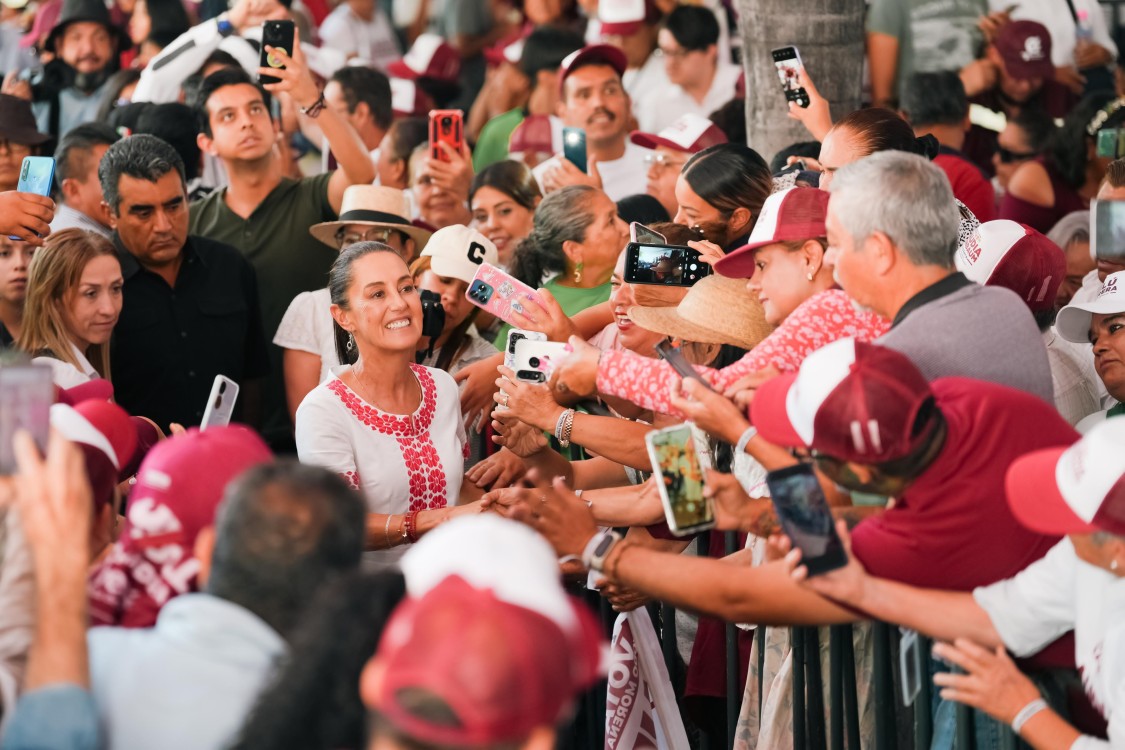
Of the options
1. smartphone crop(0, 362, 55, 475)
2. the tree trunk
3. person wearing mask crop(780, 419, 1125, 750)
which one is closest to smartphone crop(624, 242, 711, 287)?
person wearing mask crop(780, 419, 1125, 750)

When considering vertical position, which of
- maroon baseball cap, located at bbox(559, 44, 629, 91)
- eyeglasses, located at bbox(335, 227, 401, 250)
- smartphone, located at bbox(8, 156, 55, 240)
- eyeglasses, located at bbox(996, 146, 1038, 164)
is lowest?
eyeglasses, located at bbox(996, 146, 1038, 164)

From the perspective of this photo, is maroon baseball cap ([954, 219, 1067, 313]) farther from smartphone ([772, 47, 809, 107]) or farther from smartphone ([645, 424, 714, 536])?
smartphone ([645, 424, 714, 536])

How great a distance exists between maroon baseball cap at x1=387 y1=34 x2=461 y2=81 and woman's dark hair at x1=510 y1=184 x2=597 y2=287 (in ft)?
16.8

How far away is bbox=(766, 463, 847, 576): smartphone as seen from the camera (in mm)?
3129

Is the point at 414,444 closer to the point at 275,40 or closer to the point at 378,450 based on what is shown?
the point at 378,450

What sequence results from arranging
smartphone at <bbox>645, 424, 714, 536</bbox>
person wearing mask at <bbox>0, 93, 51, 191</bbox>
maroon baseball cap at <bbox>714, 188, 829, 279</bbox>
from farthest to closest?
1. person wearing mask at <bbox>0, 93, 51, 191</bbox>
2. maroon baseball cap at <bbox>714, 188, 829, 279</bbox>
3. smartphone at <bbox>645, 424, 714, 536</bbox>

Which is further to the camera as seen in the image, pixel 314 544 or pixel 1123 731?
pixel 1123 731

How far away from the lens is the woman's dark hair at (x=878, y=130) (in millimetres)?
4598

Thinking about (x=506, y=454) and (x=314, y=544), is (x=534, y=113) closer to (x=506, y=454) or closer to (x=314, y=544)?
(x=506, y=454)

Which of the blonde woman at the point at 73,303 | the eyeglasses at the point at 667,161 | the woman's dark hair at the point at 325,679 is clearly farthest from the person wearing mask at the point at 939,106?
the woman's dark hair at the point at 325,679

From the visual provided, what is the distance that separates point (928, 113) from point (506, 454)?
3.42 metres

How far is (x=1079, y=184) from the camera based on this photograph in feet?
24.0

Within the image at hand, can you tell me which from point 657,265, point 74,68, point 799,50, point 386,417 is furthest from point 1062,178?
point 74,68

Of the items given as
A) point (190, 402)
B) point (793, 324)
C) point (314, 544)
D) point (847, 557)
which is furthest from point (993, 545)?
point (190, 402)
